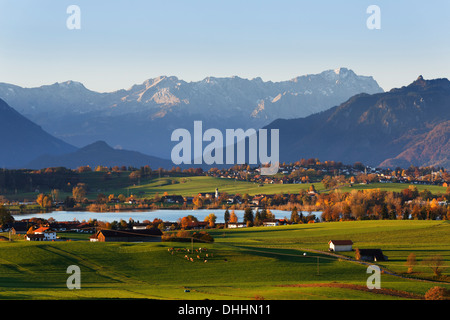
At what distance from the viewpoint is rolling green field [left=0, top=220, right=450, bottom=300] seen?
160 ft

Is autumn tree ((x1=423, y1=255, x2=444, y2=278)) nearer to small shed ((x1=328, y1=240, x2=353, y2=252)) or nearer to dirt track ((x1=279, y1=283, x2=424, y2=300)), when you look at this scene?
small shed ((x1=328, y1=240, x2=353, y2=252))

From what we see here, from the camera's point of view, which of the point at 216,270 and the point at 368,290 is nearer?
the point at 368,290

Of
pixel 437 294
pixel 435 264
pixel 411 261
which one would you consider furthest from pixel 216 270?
pixel 437 294

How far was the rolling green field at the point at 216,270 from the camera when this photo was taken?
48875 mm

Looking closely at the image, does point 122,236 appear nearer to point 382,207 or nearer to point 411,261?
point 411,261

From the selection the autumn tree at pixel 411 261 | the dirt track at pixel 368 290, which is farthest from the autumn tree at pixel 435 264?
the dirt track at pixel 368 290

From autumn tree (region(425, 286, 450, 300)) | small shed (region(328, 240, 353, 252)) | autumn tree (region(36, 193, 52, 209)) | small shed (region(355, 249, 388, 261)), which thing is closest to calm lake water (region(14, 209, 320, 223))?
autumn tree (region(36, 193, 52, 209))

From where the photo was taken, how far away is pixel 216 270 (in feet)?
210

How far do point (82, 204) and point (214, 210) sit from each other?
37.4 m

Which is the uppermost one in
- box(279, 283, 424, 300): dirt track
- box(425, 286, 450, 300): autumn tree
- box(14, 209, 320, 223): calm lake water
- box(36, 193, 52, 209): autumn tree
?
box(425, 286, 450, 300): autumn tree

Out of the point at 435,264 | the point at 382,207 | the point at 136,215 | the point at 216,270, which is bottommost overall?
the point at 136,215

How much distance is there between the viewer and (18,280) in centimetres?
5769
